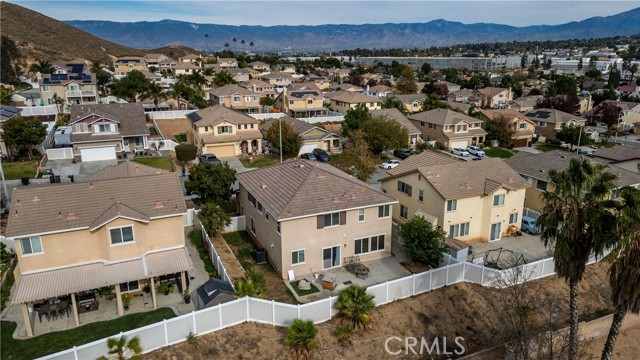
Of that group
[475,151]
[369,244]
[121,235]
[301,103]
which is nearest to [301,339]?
[369,244]

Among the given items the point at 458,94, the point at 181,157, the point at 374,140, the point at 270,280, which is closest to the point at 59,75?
the point at 181,157

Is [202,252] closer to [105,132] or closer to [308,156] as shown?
[308,156]

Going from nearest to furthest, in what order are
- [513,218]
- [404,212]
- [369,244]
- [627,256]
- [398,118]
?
1. [627,256]
2. [369,244]
3. [513,218]
4. [404,212]
5. [398,118]

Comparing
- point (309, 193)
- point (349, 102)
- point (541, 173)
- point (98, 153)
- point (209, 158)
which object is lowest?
point (209, 158)

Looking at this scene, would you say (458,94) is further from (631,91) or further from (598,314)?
(598,314)

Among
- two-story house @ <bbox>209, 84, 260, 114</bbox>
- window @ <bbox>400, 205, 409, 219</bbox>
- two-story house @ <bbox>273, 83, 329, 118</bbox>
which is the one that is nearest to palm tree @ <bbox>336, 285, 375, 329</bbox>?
window @ <bbox>400, 205, 409, 219</bbox>

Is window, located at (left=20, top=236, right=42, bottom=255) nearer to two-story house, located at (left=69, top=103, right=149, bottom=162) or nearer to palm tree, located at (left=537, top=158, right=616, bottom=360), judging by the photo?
palm tree, located at (left=537, top=158, right=616, bottom=360)
